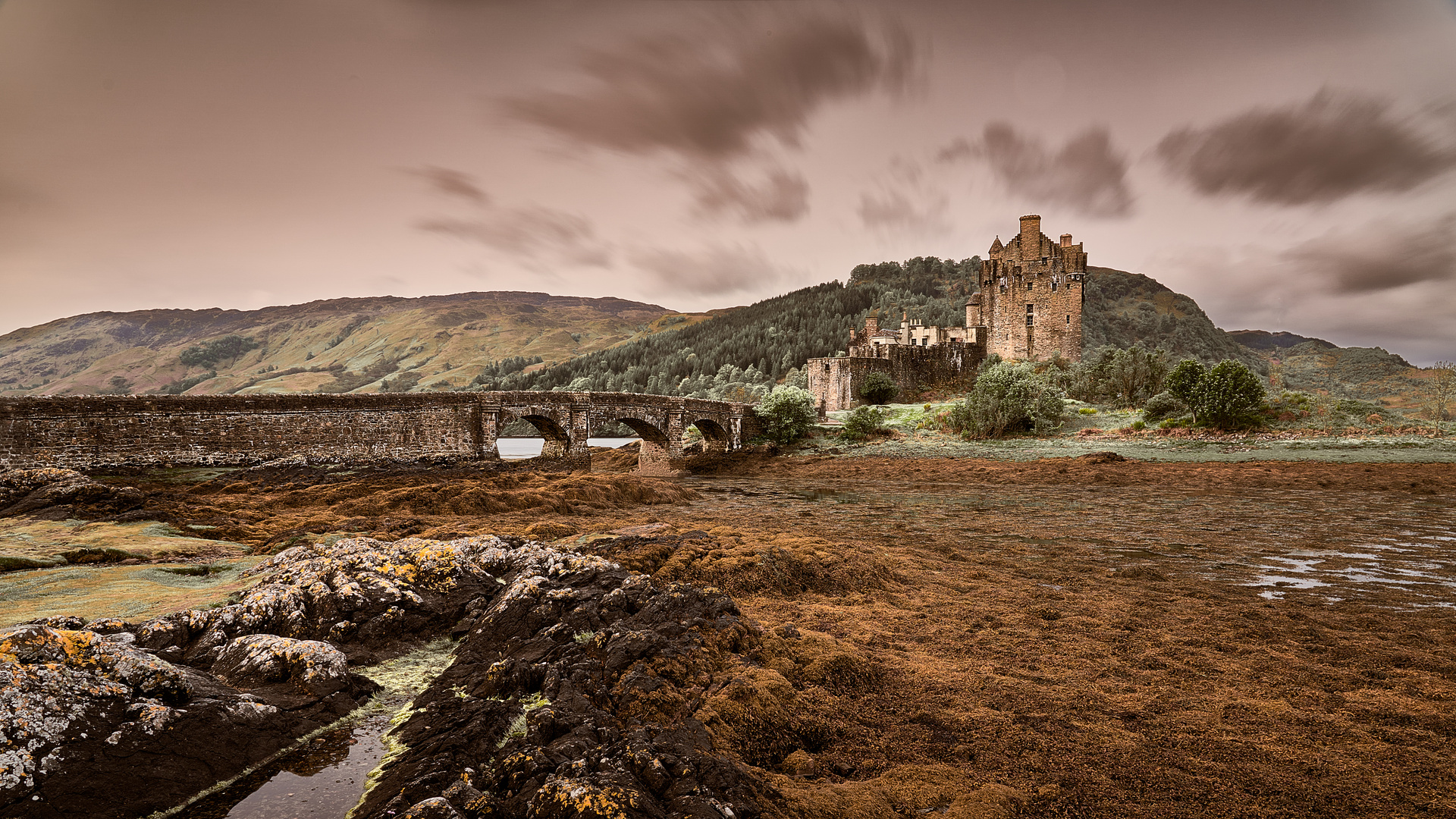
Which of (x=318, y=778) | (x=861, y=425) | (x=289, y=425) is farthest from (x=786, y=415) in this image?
(x=318, y=778)

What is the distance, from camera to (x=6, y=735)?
3.07 meters

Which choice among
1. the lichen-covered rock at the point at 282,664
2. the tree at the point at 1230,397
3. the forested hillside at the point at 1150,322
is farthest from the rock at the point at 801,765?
the forested hillside at the point at 1150,322

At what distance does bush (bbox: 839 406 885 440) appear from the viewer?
4569 cm

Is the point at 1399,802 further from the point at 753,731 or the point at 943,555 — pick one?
the point at 943,555

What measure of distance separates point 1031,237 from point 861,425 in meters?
31.3

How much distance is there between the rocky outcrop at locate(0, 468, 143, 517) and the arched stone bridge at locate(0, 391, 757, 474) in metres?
5.52

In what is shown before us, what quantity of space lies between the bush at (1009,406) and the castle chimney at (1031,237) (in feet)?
68.5

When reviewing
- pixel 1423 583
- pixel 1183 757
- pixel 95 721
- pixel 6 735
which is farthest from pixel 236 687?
pixel 1423 583

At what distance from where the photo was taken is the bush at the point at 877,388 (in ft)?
189

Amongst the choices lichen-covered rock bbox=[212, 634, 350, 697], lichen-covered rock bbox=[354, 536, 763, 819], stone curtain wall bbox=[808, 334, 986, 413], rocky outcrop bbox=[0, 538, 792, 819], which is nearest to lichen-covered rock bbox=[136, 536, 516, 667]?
rocky outcrop bbox=[0, 538, 792, 819]

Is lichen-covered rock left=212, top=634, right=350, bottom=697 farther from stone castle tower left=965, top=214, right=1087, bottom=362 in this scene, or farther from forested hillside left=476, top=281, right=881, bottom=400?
forested hillside left=476, top=281, right=881, bottom=400

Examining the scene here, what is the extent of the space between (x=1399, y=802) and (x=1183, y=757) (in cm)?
115

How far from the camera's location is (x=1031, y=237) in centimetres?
5928

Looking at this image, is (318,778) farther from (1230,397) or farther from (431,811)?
(1230,397)
